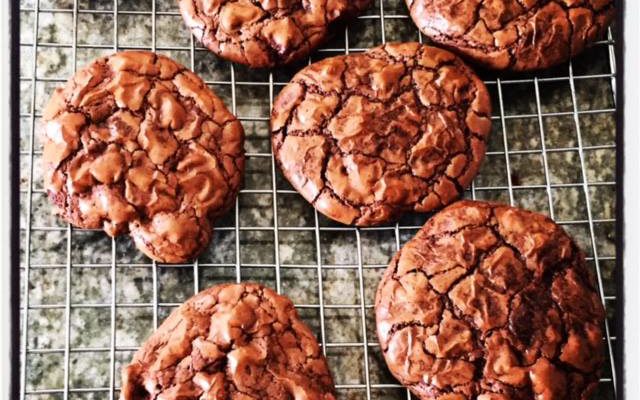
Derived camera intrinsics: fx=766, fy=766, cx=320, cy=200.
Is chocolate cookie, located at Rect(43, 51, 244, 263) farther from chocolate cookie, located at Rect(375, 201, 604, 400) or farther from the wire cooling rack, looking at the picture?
chocolate cookie, located at Rect(375, 201, 604, 400)

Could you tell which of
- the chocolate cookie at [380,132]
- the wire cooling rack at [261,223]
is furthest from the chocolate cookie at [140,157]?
the chocolate cookie at [380,132]

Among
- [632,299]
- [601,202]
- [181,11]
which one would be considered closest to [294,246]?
[181,11]

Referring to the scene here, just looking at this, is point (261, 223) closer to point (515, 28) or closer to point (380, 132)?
point (380, 132)

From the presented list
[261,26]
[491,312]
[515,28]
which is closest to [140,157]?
[261,26]

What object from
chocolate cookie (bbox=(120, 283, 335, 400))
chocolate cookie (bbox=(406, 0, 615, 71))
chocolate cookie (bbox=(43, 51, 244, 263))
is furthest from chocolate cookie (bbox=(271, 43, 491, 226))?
chocolate cookie (bbox=(120, 283, 335, 400))

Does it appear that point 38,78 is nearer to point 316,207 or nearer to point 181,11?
point 181,11
